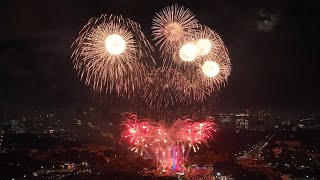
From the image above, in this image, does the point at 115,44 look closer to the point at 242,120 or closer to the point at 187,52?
the point at 187,52

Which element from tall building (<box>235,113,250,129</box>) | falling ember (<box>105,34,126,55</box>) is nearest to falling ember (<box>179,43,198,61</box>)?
falling ember (<box>105,34,126,55</box>)

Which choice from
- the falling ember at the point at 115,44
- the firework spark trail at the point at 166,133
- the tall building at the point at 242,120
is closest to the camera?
the falling ember at the point at 115,44

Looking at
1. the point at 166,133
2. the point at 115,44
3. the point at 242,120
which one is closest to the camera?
the point at 115,44

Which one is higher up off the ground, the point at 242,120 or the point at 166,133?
the point at 242,120

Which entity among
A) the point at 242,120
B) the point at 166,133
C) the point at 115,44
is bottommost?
the point at 166,133

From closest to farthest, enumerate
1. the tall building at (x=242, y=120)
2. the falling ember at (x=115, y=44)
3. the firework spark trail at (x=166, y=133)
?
the falling ember at (x=115, y=44)
the firework spark trail at (x=166, y=133)
the tall building at (x=242, y=120)

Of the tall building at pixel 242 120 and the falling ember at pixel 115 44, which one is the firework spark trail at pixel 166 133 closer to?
the falling ember at pixel 115 44

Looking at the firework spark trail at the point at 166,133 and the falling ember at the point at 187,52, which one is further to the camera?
the firework spark trail at the point at 166,133

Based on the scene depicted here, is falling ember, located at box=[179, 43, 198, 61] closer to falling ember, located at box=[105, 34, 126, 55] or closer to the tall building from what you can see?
falling ember, located at box=[105, 34, 126, 55]

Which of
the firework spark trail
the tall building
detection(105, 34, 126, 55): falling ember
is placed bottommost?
the firework spark trail

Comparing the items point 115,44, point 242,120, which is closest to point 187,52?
point 115,44

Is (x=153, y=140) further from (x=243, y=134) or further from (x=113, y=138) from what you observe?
(x=243, y=134)

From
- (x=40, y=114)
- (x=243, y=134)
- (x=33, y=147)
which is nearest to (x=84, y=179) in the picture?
(x=33, y=147)

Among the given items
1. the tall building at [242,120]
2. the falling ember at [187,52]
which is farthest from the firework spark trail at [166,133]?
the tall building at [242,120]
